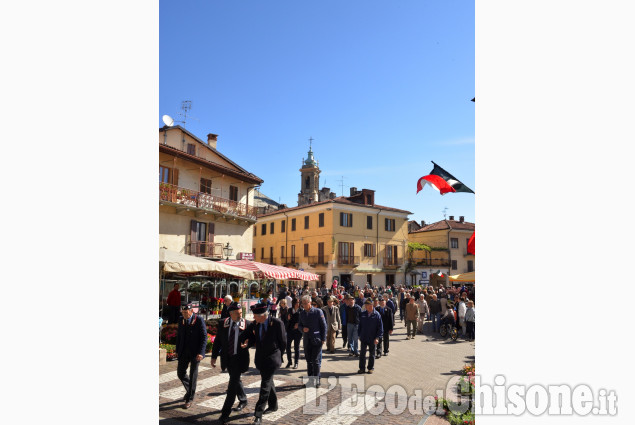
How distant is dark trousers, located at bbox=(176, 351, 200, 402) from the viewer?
22.9 feet

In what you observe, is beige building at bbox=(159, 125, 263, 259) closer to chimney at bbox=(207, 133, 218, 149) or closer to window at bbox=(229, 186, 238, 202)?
window at bbox=(229, 186, 238, 202)

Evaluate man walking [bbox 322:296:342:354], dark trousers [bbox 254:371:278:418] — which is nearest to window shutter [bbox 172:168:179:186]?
man walking [bbox 322:296:342:354]

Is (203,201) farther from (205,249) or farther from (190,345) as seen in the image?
(190,345)

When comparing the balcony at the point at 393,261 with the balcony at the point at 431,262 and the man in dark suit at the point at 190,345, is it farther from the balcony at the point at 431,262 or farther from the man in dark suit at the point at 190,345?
the man in dark suit at the point at 190,345

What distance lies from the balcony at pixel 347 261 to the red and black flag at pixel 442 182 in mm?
33955

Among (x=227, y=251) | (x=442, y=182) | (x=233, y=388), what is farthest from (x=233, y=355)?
(x=227, y=251)

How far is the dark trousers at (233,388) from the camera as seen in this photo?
6.32 meters

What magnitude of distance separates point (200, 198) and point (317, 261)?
17.3 m

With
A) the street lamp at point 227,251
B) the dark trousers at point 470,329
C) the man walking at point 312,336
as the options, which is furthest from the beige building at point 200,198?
the man walking at point 312,336

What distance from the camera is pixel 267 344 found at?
670 cm
